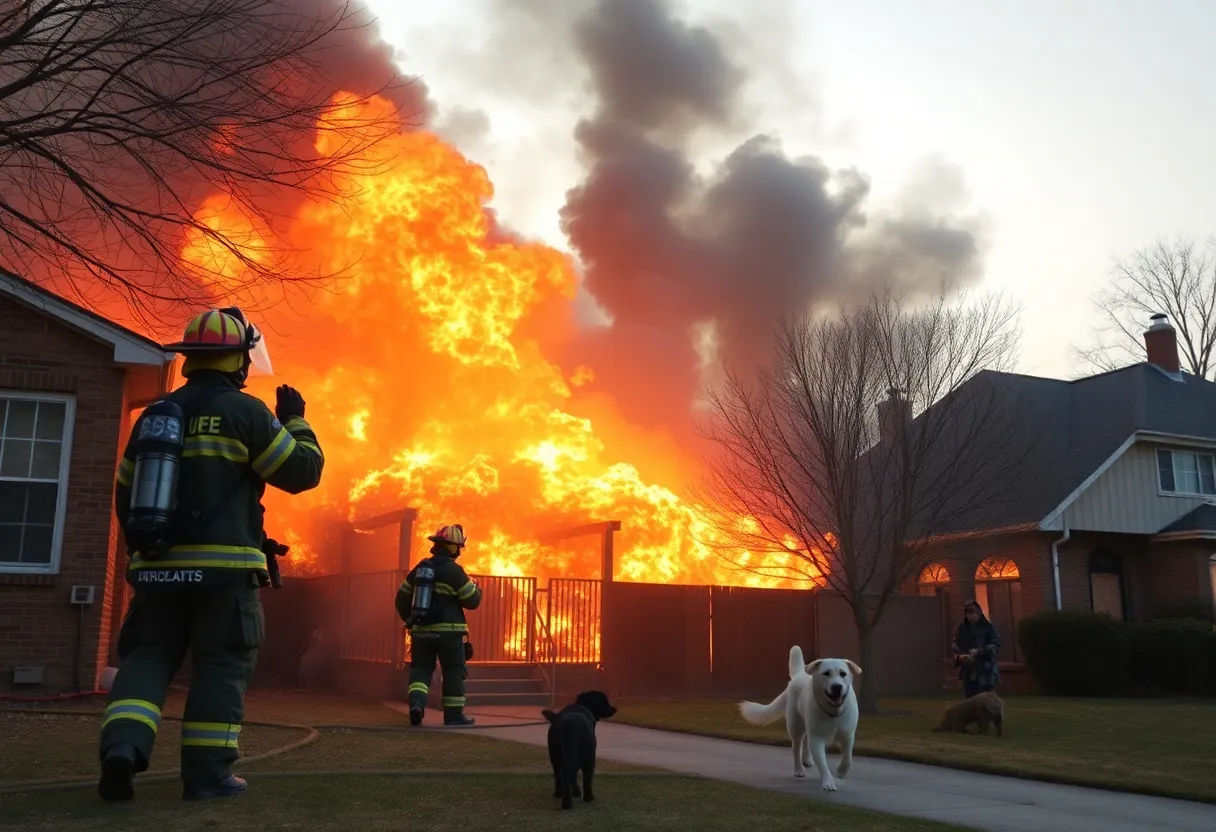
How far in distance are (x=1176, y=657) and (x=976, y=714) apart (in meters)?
11.0

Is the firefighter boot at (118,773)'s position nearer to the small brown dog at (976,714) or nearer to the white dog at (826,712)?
the white dog at (826,712)

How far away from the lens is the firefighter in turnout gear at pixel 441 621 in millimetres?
10648

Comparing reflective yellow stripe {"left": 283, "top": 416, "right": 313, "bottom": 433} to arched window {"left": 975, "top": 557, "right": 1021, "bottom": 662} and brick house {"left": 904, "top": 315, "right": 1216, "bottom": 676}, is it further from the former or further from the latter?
arched window {"left": 975, "top": 557, "right": 1021, "bottom": 662}

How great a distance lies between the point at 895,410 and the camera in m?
15.5

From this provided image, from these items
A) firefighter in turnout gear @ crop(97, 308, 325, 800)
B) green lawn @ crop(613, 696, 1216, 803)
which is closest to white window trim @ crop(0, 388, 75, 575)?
green lawn @ crop(613, 696, 1216, 803)

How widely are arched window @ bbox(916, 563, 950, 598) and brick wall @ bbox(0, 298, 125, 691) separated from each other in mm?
17961

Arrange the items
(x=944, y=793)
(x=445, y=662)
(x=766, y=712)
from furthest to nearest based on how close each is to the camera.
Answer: (x=445, y=662)
(x=766, y=712)
(x=944, y=793)

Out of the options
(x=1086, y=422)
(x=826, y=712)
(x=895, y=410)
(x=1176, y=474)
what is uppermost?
(x=1086, y=422)

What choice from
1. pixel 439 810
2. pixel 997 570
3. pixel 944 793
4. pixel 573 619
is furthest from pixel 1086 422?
pixel 439 810

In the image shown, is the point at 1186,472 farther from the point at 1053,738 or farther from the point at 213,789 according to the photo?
the point at 213,789

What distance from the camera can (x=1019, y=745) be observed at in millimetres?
10148

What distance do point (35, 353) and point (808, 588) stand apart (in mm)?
13920

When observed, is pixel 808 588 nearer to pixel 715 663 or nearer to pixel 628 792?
pixel 715 663

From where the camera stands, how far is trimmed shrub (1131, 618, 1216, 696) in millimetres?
19781
